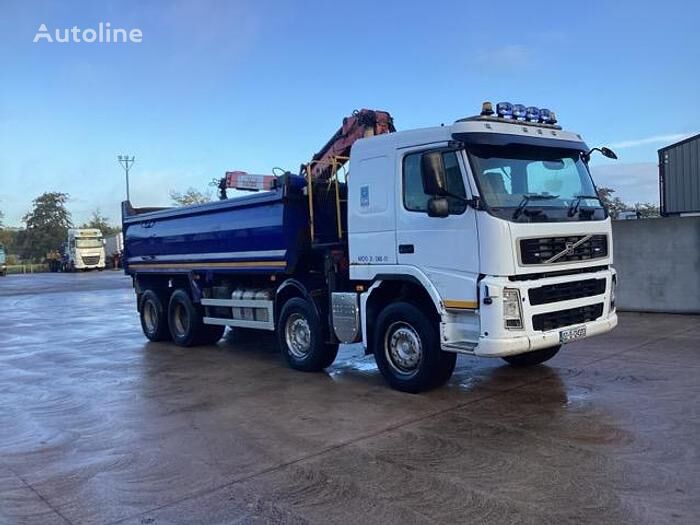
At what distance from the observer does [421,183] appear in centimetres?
699

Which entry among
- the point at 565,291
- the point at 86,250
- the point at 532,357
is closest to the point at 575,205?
the point at 565,291

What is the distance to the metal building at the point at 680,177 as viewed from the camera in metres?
15.6

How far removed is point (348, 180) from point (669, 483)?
15.9ft

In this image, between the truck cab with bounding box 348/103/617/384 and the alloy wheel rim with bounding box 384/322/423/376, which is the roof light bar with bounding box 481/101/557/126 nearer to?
the truck cab with bounding box 348/103/617/384

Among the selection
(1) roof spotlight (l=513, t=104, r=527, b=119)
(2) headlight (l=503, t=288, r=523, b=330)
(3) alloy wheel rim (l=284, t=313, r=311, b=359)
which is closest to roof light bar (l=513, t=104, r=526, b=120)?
(1) roof spotlight (l=513, t=104, r=527, b=119)

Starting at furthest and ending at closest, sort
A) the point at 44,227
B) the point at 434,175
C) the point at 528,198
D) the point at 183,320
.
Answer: the point at 44,227 < the point at 183,320 < the point at 528,198 < the point at 434,175

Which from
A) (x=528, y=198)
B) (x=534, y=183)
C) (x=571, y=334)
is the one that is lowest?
(x=571, y=334)

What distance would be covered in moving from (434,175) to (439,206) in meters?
0.32

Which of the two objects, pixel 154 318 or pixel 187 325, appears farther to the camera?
pixel 154 318

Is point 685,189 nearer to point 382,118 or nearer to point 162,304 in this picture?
point 382,118

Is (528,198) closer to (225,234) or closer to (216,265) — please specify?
(225,234)

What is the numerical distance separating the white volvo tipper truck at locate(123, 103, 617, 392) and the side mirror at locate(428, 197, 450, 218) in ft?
0.04

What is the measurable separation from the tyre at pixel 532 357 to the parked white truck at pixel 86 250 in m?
51.2

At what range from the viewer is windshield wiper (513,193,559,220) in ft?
21.3
